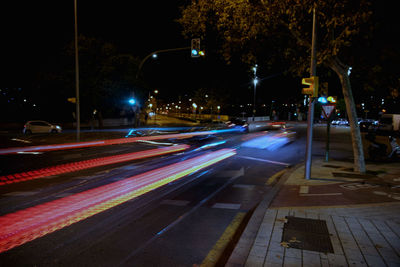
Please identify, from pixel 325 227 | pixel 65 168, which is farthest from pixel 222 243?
pixel 65 168

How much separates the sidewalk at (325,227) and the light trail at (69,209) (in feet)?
11.5

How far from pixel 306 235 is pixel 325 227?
578 mm

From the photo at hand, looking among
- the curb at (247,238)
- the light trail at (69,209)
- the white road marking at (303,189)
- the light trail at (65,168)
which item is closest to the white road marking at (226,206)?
the curb at (247,238)

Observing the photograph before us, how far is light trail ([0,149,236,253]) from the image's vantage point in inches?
200

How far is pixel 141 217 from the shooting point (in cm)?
597

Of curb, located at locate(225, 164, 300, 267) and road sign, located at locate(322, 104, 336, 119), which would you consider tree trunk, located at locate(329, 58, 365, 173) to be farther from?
curb, located at locate(225, 164, 300, 267)

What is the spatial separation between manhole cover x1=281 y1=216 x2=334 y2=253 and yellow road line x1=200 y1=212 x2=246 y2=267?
0.95 m

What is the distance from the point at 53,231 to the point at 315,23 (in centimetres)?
926

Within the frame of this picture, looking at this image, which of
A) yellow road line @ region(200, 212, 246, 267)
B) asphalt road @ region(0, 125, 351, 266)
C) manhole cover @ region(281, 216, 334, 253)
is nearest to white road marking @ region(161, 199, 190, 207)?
asphalt road @ region(0, 125, 351, 266)

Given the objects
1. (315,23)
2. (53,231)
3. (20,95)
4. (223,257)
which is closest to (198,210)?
(223,257)

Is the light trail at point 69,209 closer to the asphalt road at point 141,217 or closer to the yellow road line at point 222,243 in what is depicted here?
the asphalt road at point 141,217

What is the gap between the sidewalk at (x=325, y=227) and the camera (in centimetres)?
410

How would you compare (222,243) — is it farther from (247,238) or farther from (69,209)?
(69,209)

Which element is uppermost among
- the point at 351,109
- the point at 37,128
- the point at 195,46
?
the point at 195,46
